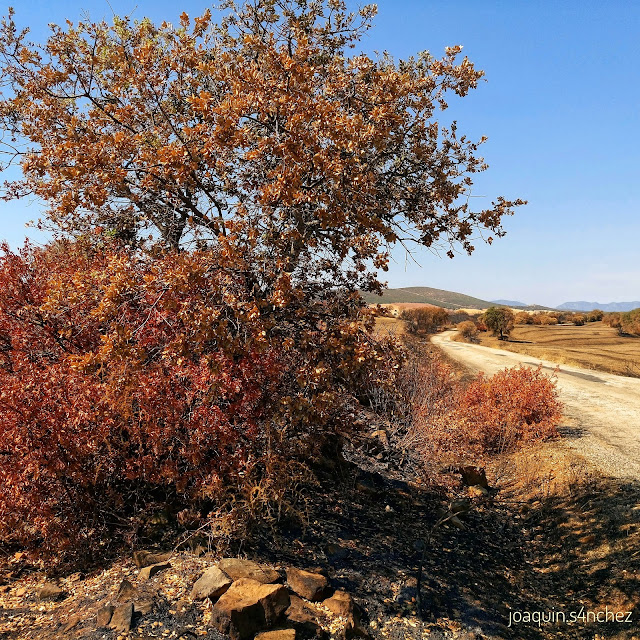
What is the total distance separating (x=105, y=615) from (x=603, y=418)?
15.1 metres

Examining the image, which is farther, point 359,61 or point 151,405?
point 359,61

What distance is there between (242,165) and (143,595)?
19.0ft

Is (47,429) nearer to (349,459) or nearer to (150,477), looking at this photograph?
(150,477)

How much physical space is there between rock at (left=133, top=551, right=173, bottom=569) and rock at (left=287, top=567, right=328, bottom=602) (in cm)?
167

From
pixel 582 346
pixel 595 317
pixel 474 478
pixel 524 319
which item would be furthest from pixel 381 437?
pixel 595 317

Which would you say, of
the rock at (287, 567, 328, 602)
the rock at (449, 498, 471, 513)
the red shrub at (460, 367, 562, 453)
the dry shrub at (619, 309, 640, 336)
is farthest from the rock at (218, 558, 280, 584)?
the dry shrub at (619, 309, 640, 336)

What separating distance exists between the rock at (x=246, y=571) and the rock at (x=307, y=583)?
23cm

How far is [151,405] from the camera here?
616 centimetres

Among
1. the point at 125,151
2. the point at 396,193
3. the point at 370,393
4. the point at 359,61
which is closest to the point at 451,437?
the point at 370,393

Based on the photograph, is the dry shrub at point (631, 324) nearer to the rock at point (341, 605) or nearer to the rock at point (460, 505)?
the rock at point (460, 505)

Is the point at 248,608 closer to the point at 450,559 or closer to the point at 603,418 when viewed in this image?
the point at 450,559

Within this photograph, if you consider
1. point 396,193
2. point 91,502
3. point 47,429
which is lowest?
point 91,502

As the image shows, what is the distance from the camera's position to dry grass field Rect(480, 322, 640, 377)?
29516 mm

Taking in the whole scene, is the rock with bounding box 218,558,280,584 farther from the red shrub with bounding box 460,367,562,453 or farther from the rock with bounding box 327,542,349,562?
the red shrub with bounding box 460,367,562,453
